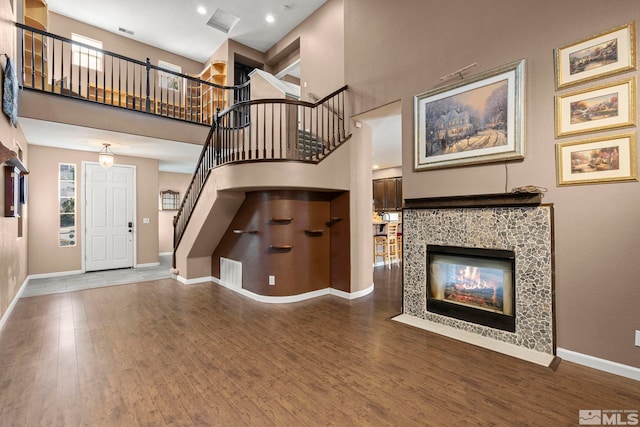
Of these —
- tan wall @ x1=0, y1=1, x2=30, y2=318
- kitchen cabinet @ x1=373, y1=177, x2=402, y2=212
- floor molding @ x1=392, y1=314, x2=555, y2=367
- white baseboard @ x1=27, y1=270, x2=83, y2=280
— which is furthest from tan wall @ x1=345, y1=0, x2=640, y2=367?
white baseboard @ x1=27, y1=270, x2=83, y2=280

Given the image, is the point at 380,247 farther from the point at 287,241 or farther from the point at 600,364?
the point at 600,364

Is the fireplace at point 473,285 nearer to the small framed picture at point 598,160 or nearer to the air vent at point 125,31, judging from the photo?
the small framed picture at point 598,160

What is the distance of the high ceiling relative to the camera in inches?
236

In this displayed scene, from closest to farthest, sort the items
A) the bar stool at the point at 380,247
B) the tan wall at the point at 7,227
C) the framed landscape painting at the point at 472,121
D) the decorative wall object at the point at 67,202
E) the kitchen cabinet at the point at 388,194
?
1. the framed landscape painting at the point at 472,121
2. the tan wall at the point at 7,227
3. the decorative wall object at the point at 67,202
4. the bar stool at the point at 380,247
5. the kitchen cabinet at the point at 388,194

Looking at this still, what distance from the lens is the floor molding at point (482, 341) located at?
2676mm

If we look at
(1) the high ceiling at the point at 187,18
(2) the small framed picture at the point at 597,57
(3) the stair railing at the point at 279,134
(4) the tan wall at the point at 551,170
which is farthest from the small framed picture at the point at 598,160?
(1) the high ceiling at the point at 187,18

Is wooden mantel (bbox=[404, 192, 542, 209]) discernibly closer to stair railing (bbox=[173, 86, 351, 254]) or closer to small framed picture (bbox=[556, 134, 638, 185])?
small framed picture (bbox=[556, 134, 638, 185])

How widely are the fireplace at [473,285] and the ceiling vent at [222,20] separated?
260 inches

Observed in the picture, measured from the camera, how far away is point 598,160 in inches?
98.7

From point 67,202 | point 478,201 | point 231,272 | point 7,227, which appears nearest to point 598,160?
point 478,201

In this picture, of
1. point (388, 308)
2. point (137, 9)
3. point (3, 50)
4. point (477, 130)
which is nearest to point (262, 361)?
point (388, 308)

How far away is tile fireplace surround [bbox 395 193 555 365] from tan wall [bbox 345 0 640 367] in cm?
12

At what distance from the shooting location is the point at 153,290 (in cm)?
518

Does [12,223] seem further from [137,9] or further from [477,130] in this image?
[477,130]
